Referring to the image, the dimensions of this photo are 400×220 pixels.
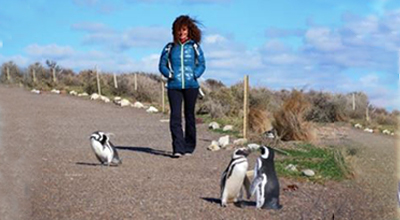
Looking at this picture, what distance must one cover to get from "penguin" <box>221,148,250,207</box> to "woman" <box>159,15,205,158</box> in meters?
4.18

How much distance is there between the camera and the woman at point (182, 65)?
1198 centimetres

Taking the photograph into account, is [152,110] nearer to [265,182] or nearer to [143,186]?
[143,186]

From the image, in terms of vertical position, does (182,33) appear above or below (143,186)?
above

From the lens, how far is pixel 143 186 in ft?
30.8

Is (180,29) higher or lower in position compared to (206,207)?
higher

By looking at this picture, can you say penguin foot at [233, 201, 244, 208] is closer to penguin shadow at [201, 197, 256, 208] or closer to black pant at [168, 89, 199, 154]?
penguin shadow at [201, 197, 256, 208]

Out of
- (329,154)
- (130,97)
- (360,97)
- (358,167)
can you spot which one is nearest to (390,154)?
(329,154)

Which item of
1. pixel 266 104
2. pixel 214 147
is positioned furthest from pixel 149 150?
pixel 266 104

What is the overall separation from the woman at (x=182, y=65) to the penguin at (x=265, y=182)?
4325mm

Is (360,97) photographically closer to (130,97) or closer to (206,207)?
(130,97)

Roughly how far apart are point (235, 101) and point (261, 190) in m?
17.0

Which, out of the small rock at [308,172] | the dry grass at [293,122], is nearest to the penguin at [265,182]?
the small rock at [308,172]

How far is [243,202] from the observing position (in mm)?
8164

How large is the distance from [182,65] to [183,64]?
0.02 metres
